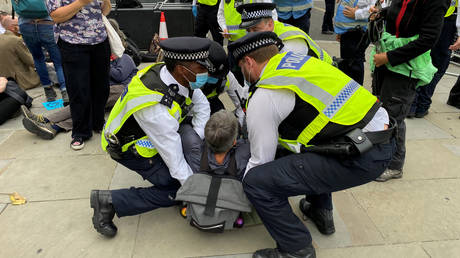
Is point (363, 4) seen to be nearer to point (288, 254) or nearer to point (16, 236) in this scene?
point (288, 254)

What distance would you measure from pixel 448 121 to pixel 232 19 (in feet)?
9.70

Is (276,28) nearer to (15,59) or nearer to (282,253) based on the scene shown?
(282,253)

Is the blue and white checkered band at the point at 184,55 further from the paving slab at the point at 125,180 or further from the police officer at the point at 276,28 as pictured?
the paving slab at the point at 125,180

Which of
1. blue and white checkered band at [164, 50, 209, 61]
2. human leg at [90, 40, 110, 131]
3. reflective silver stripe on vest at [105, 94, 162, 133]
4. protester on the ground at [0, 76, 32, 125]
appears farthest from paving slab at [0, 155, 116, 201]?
blue and white checkered band at [164, 50, 209, 61]

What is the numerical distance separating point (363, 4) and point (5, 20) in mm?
5298

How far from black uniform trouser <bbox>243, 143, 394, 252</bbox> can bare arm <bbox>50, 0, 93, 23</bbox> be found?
2.13 m

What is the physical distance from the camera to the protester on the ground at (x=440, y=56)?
12.3 feet

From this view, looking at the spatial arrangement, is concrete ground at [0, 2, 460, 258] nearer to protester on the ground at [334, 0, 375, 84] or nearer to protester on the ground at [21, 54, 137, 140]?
protester on the ground at [21, 54, 137, 140]

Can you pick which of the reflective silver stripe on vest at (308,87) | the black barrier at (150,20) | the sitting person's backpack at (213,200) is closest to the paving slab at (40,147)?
the sitting person's backpack at (213,200)

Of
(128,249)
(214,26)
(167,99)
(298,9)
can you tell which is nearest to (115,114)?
(167,99)

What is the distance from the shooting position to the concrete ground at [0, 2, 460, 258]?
215cm

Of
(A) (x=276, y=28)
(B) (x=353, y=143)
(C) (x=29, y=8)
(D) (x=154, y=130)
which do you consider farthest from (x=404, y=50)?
(C) (x=29, y=8)

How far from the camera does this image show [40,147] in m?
3.43

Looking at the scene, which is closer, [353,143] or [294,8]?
[353,143]
